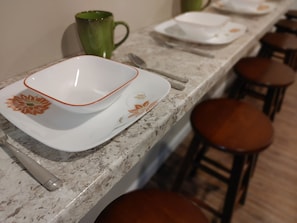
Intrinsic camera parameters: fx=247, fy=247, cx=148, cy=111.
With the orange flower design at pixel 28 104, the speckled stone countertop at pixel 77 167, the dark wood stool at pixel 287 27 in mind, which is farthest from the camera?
the dark wood stool at pixel 287 27

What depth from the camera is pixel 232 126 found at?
0.97 metres

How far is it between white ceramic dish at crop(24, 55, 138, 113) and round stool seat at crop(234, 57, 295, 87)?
3.26ft

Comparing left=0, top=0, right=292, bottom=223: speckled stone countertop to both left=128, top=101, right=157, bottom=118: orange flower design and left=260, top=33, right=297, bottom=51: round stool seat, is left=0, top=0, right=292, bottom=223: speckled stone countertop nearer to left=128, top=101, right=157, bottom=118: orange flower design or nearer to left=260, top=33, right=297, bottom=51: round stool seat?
left=128, top=101, right=157, bottom=118: orange flower design

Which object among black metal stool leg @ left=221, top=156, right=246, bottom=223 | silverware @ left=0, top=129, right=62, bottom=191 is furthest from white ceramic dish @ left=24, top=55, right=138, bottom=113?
black metal stool leg @ left=221, top=156, right=246, bottom=223

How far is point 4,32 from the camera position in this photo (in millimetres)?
614

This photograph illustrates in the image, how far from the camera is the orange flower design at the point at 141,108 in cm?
52

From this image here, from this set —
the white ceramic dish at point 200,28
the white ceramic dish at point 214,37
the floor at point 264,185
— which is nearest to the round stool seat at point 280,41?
the floor at point 264,185

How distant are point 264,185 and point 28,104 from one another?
1.37m

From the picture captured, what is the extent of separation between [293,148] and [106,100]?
1630mm

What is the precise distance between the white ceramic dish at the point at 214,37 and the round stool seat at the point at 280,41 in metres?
0.79

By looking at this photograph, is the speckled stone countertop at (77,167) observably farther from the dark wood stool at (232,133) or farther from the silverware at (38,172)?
the dark wood stool at (232,133)

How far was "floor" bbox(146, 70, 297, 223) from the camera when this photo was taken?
1.28 m

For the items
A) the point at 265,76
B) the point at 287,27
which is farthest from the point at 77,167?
the point at 287,27

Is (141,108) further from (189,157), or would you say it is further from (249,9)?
(249,9)
